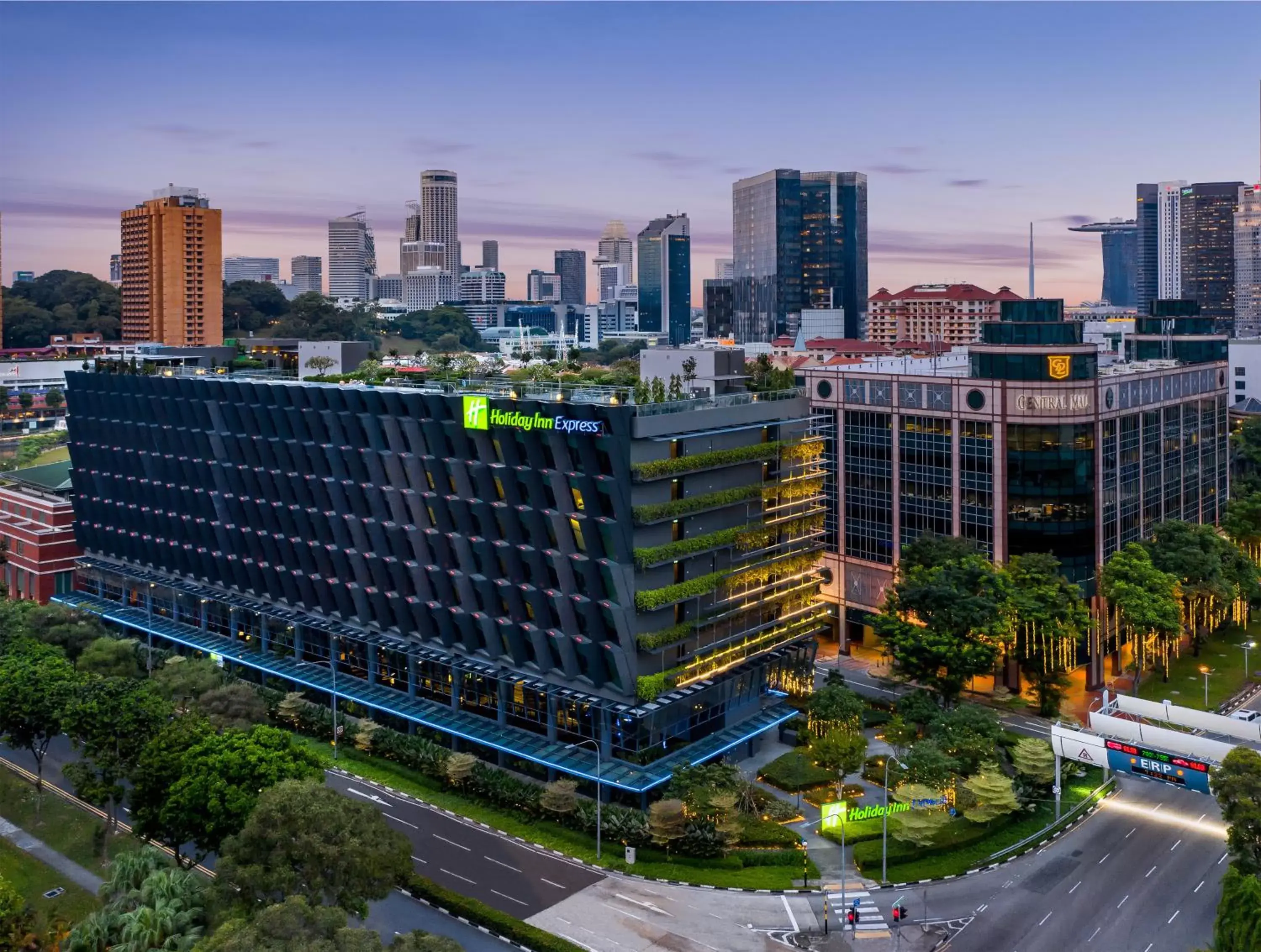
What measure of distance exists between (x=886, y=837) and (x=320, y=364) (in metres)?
87.8

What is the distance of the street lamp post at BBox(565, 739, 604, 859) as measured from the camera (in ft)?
252

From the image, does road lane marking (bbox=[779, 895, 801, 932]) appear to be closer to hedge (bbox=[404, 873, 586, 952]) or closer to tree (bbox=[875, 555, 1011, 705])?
hedge (bbox=[404, 873, 586, 952])

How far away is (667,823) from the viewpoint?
76250 millimetres

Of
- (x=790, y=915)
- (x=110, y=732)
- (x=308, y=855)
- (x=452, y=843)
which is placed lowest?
(x=790, y=915)

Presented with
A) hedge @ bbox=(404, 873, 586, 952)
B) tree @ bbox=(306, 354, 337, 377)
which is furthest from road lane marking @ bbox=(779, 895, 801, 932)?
tree @ bbox=(306, 354, 337, 377)

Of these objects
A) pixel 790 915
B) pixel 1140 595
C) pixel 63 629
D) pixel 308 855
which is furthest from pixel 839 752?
pixel 63 629

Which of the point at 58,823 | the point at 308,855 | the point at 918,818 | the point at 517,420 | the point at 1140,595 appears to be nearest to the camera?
the point at 308,855

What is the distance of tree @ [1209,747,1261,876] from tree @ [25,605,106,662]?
301 feet

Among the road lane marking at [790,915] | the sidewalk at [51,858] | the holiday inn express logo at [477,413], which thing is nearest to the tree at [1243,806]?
the road lane marking at [790,915]

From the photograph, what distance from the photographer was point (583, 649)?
285 feet

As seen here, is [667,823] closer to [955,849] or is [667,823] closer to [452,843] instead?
[452,843]

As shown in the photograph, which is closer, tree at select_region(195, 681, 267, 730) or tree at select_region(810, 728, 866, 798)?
tree at select_region(810, 728, 866, 798)

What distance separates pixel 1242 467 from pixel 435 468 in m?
132

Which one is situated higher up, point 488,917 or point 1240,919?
point 1240,919
